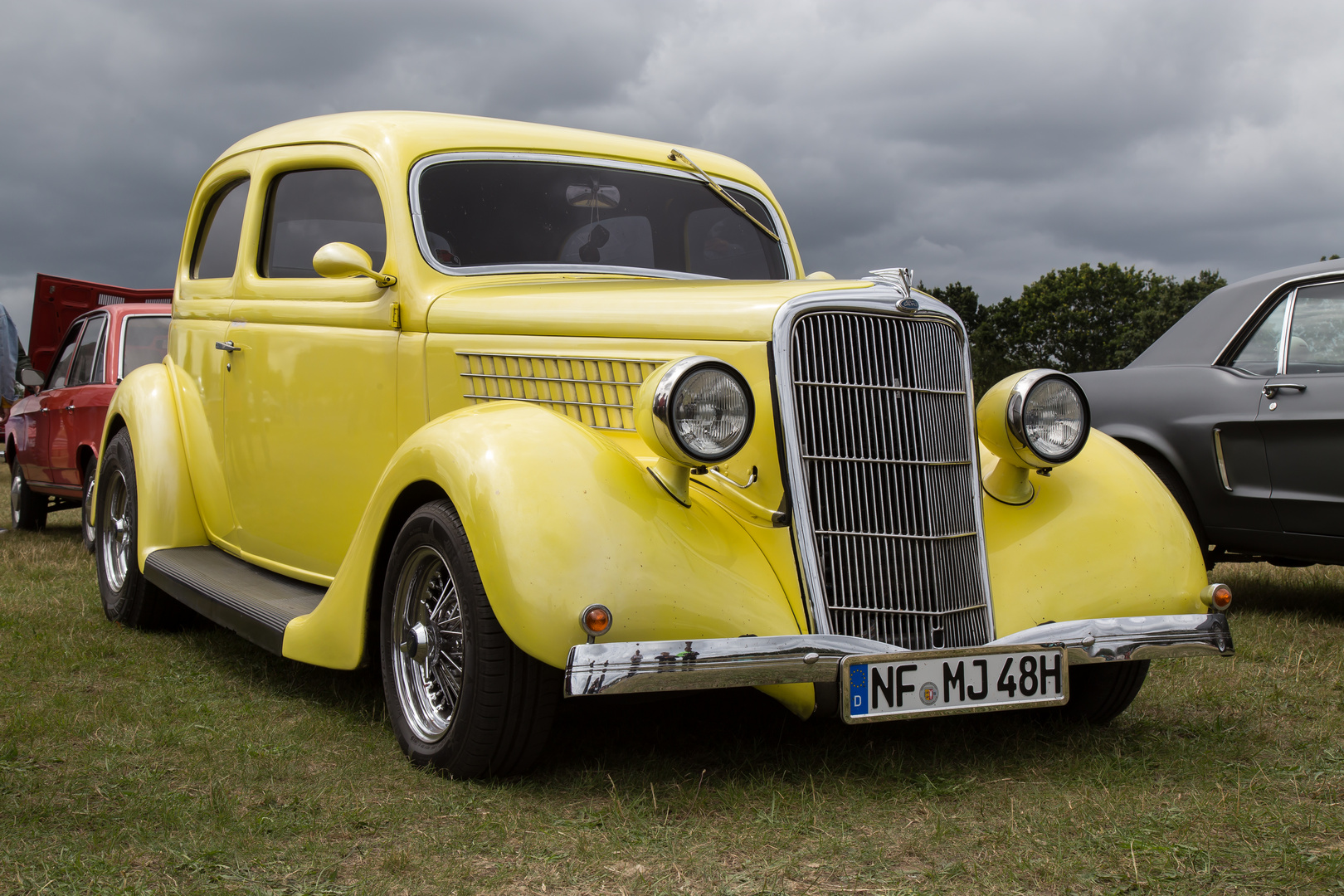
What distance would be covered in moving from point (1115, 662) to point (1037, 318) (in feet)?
188

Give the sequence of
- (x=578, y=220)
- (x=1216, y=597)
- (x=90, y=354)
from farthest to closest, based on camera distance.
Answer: (x=90, y=354), (x=578, y=220), (x=1216, y=597)

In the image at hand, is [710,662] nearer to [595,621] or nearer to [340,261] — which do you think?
[595,621]

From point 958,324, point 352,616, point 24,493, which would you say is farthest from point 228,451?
point 24,493

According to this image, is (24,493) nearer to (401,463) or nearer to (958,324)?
(401,463)

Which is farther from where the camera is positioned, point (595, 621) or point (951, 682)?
point (951, 682)

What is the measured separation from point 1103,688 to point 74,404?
25.2 feet

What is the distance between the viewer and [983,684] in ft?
9.57

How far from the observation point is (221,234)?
5156 mm

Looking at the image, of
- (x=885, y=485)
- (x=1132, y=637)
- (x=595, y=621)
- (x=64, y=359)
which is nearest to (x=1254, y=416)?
(x=1132, y=637)

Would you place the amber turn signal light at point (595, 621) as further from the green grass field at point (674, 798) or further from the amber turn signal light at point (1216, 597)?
the amber turn signal light at point (1216, 597)

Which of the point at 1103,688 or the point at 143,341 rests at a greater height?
the point at 143,341

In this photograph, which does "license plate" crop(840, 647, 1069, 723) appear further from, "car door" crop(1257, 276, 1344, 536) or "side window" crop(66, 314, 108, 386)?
"side window" crop(66, 314, 108, 386)

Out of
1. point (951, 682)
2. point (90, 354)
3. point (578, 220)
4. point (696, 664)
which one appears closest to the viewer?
point (696, 664)

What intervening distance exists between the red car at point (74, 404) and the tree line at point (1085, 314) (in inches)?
1914
